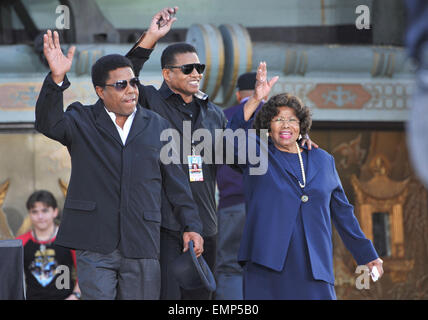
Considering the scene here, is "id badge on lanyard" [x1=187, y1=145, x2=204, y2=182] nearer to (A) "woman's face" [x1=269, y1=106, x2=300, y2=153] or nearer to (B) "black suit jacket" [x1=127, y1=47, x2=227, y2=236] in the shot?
(B) "black suit jacket" [x1=127, y1=47, x2=227, y2=236]

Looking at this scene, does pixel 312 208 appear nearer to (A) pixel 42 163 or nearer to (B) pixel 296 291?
(B) pixel 296 291

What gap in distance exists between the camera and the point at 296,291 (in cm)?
455

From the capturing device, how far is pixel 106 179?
14.0ft

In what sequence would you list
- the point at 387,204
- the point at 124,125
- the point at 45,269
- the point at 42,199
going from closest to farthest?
1. the point at 124,125
2. the point at 45,269
3. the point at 42,199
4. the point at 387,204

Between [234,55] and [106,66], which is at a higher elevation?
[234,55]

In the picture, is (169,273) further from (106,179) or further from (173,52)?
(173,52)

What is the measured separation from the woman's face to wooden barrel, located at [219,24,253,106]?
9.55ft

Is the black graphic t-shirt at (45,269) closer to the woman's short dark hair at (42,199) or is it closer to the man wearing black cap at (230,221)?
the woman's short dark hair at (42,199)

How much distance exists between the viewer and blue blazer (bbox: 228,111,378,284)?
457 centimetres

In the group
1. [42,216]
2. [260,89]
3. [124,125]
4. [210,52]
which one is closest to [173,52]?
[260,89]

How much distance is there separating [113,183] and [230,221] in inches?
96.8

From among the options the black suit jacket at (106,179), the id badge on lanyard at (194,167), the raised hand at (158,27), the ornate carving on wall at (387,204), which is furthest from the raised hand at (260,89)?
the ornate carving on wall at (387,204)

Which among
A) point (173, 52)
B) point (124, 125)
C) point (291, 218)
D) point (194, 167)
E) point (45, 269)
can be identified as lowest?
point (45, 269)

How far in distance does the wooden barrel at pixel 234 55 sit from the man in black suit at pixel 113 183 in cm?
322
